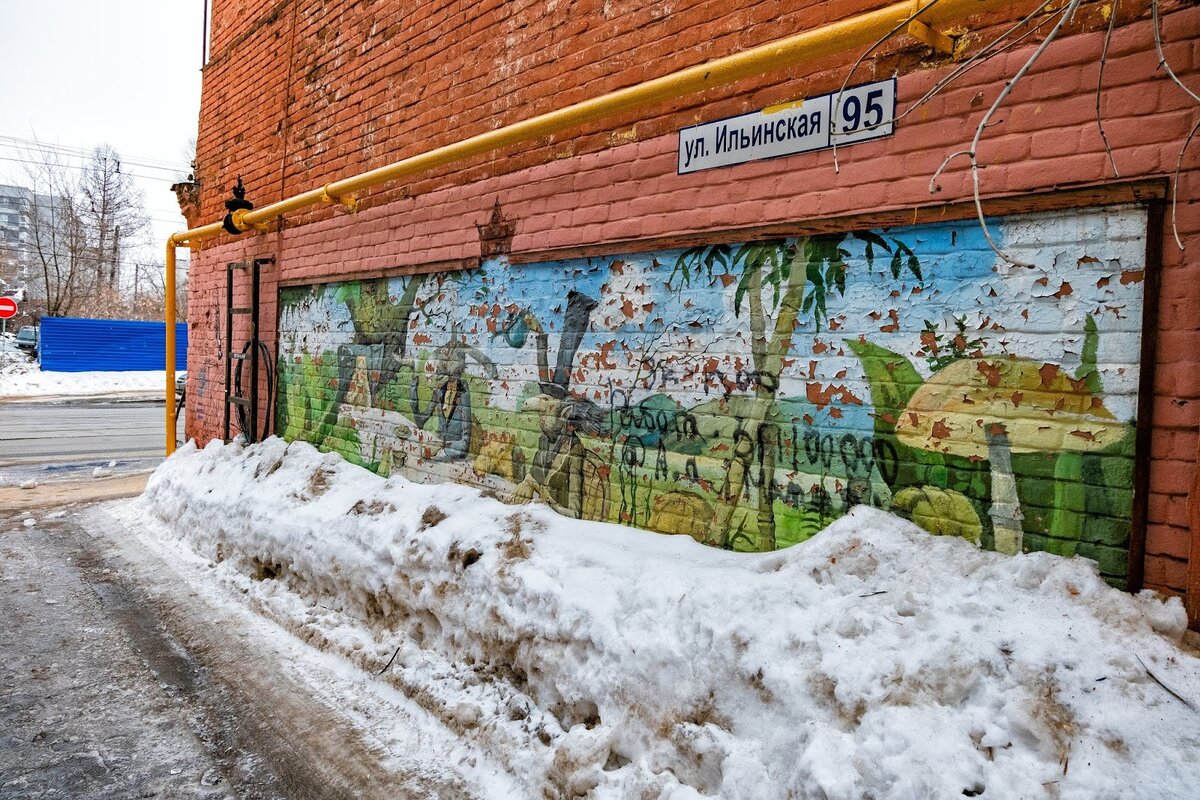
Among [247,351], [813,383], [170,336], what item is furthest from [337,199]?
[813,383]

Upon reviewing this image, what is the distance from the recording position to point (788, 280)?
132 inches

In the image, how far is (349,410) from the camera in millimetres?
6270

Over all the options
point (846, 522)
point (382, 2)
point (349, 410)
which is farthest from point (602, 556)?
point (382, 2)

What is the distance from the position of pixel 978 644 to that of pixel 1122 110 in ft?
6.23

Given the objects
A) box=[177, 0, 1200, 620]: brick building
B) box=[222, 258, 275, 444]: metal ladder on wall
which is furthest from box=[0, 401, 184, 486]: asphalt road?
box=[177, 0, 1200, 620]: brick building

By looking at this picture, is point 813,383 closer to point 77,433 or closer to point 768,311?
point 768,311

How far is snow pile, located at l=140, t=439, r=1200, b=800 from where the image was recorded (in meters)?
2.08

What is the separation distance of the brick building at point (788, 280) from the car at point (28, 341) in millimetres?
28033

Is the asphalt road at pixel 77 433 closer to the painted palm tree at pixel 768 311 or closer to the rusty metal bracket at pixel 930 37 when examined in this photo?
the painted palm tree at pixel 768 311

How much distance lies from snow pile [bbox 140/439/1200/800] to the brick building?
11.0 inches

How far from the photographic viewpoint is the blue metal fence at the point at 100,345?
24156 millimetres

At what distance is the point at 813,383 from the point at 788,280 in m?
0.50

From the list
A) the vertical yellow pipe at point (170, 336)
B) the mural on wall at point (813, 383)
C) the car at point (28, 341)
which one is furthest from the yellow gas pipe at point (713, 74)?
the car at point (28, 341)

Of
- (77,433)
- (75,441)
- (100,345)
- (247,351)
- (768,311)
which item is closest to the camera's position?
(768,311)
